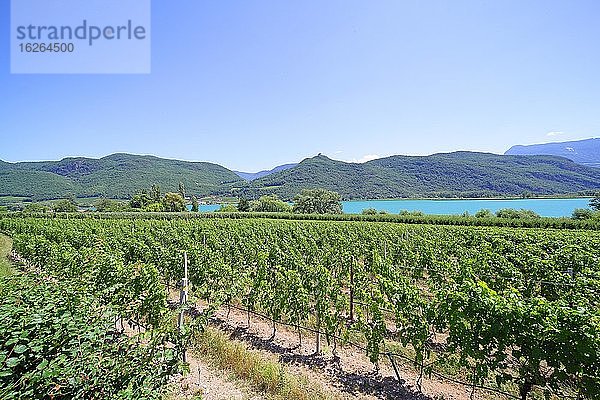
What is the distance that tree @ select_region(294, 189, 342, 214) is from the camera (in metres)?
65.6

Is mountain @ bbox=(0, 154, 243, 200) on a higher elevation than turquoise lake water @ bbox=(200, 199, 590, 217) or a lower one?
higher

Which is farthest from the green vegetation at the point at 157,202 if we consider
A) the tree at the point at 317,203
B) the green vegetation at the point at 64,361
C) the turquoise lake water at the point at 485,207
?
the green vegetation at the point at 64,361

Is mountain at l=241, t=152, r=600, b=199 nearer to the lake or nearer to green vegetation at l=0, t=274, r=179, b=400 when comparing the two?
the lake

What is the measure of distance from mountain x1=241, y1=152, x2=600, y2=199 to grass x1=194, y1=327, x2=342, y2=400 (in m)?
132

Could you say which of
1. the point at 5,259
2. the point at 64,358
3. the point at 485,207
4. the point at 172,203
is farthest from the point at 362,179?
the point at 64,358

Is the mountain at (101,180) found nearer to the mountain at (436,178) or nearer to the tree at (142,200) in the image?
the mountain at (436,178)

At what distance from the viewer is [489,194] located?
5103 inches

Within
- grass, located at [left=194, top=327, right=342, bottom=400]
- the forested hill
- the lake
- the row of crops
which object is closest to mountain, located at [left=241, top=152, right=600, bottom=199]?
the forested hill

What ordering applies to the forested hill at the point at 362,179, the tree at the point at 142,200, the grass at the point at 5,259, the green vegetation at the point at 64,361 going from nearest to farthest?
the green vegetation at the point at 64,361 → the grass at the point at 5,259 → the tree at the point at 142,200 → the forested hill at the point at 362,179

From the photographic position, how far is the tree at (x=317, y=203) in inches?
2581

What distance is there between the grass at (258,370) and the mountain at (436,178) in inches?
5211

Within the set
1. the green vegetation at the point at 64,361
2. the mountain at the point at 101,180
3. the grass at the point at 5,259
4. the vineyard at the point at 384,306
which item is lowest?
the grass at the point at 5,259

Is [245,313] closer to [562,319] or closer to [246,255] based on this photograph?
[246,255]

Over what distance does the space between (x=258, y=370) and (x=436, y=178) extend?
16645cm
